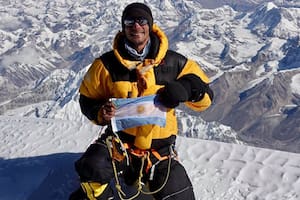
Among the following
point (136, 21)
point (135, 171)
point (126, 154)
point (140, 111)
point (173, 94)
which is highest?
point (136, 21)

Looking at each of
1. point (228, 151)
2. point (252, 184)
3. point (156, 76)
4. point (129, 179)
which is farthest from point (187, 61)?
point (228, 151)

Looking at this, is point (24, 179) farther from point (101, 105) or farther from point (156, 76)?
point (156, 76)

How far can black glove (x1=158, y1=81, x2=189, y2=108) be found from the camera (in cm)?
616

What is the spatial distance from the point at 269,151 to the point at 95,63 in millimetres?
4406

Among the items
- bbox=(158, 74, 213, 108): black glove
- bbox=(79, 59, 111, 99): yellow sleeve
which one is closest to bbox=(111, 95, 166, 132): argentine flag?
bbox=(158, 74, 213, 108): black glove

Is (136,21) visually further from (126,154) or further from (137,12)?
(126,154)

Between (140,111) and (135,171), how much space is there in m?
0.95

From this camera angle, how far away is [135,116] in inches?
251

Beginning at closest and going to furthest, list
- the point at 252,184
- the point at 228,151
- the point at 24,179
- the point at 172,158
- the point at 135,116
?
1. the point at 135,116
2. the point at 172,158
3. the point at 252,184
4. the point at 24,179
5. the point at 228,151

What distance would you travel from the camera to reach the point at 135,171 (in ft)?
22.4

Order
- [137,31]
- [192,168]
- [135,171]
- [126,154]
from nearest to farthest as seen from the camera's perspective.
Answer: [137,31]
[126,154]
[135,171]
[192,168]

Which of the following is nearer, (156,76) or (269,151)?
(156,76)

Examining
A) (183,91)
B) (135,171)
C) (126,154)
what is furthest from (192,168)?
(183,91)

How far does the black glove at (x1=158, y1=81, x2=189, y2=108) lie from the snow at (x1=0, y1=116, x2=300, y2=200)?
2.50 m
